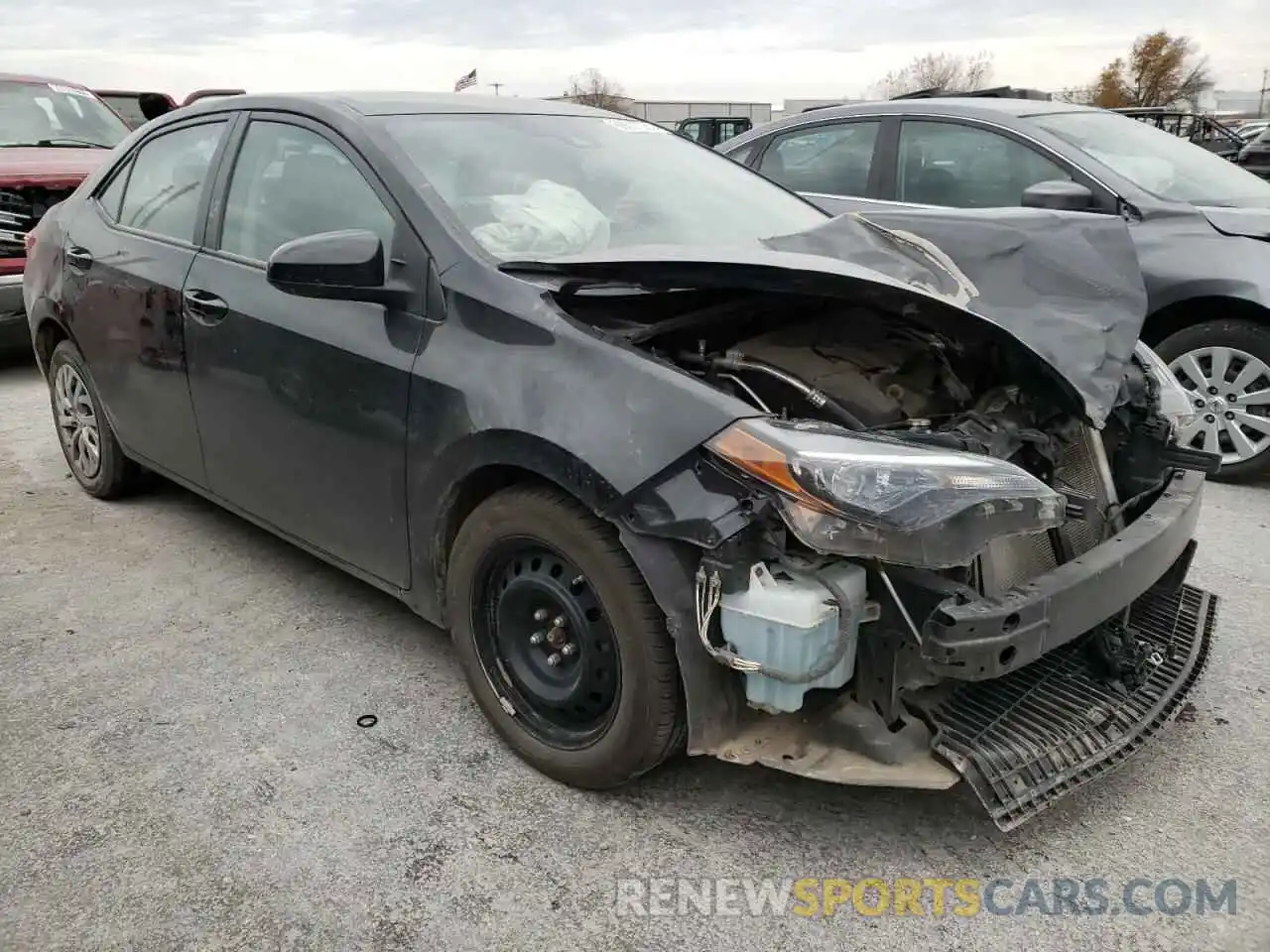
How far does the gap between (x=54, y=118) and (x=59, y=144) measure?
40 centimetres

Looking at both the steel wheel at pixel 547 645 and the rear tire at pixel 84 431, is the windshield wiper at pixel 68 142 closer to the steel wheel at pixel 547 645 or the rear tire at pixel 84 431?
the rear tire at pixel 84 431

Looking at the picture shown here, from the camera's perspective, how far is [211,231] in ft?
11.1

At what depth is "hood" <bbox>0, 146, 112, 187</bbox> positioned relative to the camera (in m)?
6.71

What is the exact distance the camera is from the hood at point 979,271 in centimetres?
221

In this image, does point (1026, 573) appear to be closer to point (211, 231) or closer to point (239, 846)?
point (239, 846)

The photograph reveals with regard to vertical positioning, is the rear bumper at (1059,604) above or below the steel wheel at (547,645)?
above

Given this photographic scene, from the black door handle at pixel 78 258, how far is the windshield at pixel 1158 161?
4528 mm

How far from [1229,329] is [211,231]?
4261 mm

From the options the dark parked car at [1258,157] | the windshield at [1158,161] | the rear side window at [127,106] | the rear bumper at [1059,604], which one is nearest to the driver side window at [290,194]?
the rear bumper at [1059,604]

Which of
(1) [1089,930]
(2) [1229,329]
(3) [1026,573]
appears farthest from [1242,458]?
(1) [1089,930]

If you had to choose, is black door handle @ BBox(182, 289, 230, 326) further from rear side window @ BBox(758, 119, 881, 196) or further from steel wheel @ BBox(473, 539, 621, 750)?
rear side window @ BBox(758, 119, 881, 196)

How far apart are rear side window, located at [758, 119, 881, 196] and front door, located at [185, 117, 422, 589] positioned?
3438 millimetres

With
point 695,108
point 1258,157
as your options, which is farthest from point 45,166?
point 695,108

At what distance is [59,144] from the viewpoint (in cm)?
770
